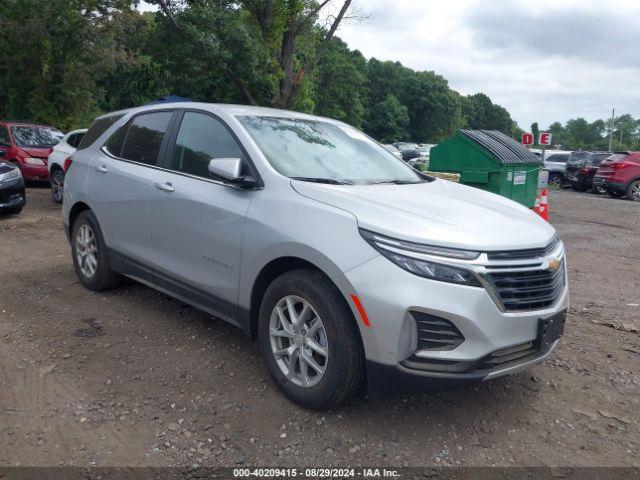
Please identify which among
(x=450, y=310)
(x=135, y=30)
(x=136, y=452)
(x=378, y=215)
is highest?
(x=135, y=30)

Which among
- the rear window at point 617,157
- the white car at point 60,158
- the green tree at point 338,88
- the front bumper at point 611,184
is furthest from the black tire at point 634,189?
the green tree at point 338,88

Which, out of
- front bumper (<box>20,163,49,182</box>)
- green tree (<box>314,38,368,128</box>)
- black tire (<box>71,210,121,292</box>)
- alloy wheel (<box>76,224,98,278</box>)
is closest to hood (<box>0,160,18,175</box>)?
front bumper (<box>20,163,49,182</box>)

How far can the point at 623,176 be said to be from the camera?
17.4 m

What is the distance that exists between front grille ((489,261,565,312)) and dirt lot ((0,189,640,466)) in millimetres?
740

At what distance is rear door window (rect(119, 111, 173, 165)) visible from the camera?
4.61m

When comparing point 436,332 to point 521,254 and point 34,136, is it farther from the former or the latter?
point 34,136

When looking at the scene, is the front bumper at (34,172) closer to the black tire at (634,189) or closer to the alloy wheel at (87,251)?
the alloy wheel at (87,251)

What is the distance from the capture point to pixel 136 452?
9.59 feet

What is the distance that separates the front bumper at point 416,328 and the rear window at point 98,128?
3.41m

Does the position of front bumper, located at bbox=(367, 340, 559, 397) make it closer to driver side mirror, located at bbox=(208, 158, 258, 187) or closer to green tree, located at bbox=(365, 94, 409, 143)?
driver side mirror, located at bbox=(208, 158, 258, 187)

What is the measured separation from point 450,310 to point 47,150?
12.8 m

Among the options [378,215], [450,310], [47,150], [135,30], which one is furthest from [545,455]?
→ [135,30]

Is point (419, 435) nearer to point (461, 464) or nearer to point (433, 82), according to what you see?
point (461, 464)

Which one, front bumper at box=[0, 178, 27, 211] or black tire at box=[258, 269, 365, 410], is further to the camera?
front bumper at box=[0, 178, 27, 211]
